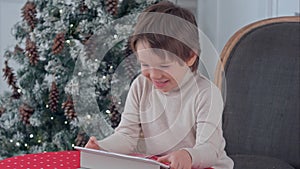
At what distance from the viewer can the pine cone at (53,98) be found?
2.22 meters

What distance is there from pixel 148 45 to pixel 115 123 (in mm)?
975

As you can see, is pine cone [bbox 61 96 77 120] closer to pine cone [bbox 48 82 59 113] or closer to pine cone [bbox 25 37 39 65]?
pine cone [bbox 48 82 59 113]

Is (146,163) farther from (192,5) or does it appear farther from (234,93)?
(192,5)

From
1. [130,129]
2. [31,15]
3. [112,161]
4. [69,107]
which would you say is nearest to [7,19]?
[31,15]

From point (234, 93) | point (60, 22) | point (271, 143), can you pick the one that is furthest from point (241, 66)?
point (60, 22)

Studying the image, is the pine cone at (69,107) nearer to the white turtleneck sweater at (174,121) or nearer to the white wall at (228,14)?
the white wall at (228,14)

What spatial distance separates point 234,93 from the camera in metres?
2.02

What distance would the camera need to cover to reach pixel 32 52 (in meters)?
2.25

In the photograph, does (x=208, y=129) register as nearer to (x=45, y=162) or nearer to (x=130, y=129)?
(x=130, y=129)

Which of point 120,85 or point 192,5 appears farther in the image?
point 192,5

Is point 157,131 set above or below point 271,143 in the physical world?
above

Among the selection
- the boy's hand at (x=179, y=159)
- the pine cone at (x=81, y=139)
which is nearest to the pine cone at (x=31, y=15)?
the pine cone at (x=81, y=139)

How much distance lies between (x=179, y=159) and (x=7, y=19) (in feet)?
6.00

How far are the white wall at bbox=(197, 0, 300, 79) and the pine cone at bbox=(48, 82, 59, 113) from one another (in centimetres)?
70
